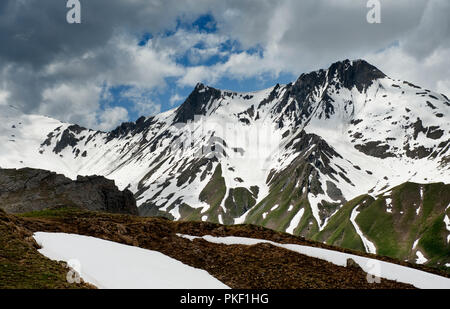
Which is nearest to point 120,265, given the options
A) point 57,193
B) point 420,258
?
point 57,193

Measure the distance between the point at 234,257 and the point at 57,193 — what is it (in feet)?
318

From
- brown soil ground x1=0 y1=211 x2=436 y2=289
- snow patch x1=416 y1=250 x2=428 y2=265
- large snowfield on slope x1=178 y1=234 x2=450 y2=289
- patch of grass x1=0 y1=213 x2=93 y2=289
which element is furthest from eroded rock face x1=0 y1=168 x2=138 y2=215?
Result: snow patch x1=416 y1=250 x2=428 y2=265

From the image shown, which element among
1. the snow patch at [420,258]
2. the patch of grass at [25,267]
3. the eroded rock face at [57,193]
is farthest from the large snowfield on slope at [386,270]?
the snow patch at [420,258]

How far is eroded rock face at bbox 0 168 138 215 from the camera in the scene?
10450 centimetres

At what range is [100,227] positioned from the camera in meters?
31.6

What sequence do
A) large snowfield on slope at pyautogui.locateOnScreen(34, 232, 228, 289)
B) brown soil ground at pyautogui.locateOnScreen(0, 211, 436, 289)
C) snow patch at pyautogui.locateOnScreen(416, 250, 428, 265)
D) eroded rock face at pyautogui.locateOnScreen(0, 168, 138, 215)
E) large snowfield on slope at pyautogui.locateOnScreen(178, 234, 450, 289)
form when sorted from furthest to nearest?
snow patch at pyautogui.locateOnScreen(416, 250, 428, 265) → eroded rock face at pyautogui.locateOnScreen(0, 168, 138, 215) → large snowfield on slope at pyautogui.locateOnScreen(178, 234, 450, 289) → brown soil ground at pyautogui.locateOnScreen(0, 211, 436, 289) → large snowfield on slope at pyautogui.locateOnScreen(34, 232, 228, 289)

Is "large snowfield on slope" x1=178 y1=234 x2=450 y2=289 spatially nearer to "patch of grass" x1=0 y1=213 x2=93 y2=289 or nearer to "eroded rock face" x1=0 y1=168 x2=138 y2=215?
"patch of grass" x1=0 y1=213 x2=93 y2=289

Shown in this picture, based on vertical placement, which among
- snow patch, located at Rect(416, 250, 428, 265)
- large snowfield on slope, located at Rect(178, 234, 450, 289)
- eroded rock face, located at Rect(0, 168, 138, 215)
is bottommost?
large snowfield on slope, located at Rect(178, 234, 450, 289)

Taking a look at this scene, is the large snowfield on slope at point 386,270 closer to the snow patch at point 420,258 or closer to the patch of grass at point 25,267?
the patch of grass at point 25,267

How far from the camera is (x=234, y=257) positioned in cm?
2872

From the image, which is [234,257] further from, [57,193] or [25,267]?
[57,193]

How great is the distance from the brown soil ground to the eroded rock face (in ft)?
249
